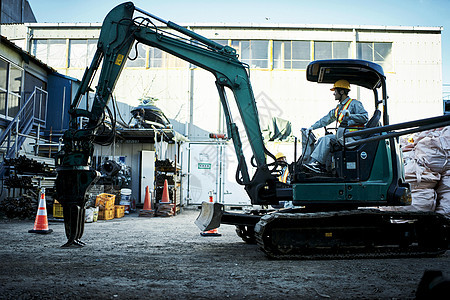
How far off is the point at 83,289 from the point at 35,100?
50.3 ft

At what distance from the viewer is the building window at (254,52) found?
2291 centimetres

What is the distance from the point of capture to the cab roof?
6.41 m

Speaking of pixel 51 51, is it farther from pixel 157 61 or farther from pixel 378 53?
pixel 378 53

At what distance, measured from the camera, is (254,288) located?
3.92m

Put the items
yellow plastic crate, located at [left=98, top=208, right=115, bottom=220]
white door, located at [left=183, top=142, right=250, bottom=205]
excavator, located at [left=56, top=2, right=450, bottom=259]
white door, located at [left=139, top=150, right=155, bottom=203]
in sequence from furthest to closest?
white door, located at [left=139, top=150, right=155, bottom=203] → white door, located at [left=183, top=142, right=250, bottom=205] → yellow plastic crate, located at [left=98, top=208, right=115, bottom=220] → excavator, located at [left=56, top=2, right=450, bottom=259]

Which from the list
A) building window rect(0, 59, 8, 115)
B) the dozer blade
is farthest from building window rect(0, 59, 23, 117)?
the dozer blade

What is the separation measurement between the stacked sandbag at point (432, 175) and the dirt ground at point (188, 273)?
2.56 m

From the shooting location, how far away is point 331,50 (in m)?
23.1

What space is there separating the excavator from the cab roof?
2 centimetres

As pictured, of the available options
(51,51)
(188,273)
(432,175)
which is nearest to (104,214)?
(188,273)

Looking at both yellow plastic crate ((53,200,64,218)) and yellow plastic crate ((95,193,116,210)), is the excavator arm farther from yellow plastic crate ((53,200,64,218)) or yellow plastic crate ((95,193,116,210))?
yellow plastic crate ((95,193,116,210))

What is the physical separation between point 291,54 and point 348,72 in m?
16.7

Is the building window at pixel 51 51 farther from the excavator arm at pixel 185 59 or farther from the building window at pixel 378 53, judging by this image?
the excavator arm at pixel 185 59

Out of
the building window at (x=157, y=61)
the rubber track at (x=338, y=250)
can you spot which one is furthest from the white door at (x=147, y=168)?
the rubber track at (x=338, y=250)
